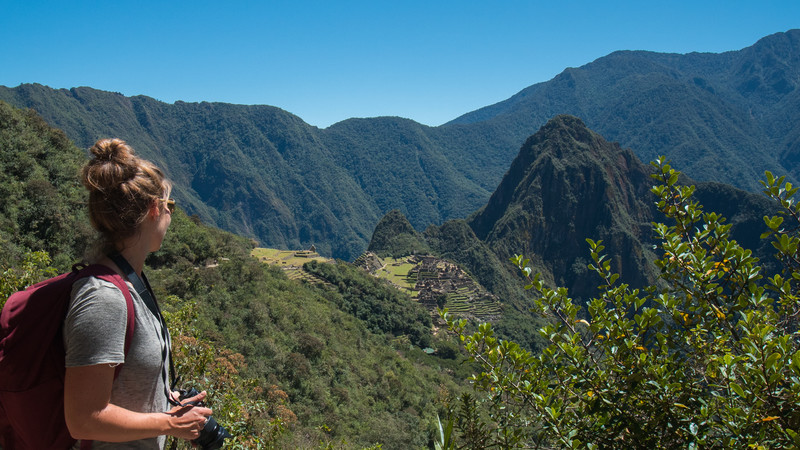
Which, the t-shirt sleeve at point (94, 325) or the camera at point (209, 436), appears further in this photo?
the camera at point (209, 436)

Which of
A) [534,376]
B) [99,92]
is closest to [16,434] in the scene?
[534,376]

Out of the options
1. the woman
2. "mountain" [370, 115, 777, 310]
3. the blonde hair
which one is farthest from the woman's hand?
"mountain" [370, 115, 777, 310]

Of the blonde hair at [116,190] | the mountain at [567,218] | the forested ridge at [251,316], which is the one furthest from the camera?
the mountain at [567,218]

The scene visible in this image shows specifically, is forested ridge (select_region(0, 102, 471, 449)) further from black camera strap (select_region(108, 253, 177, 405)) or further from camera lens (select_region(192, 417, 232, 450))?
black camera strap (select_region(108, 253, 177, 405))

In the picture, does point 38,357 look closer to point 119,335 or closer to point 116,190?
point 119,335

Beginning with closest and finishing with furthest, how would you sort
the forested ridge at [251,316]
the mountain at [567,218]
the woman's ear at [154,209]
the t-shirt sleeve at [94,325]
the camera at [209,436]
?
the t-shirt sleeve at [94,325]
the woman's ear at [154,209]
the camera at [209,436]
the forested ridge at [251,316]
the mountain at [567,218]

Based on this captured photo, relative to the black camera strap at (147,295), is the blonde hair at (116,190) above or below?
above

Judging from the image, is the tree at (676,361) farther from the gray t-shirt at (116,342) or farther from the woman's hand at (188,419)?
the gray t-shirt at (116,342)

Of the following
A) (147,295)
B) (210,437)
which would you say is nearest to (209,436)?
(210,437)

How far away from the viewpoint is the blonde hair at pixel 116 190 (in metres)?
1.48

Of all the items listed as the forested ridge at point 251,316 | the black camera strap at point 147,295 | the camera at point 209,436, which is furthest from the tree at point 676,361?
the forested ridge at point 251,316

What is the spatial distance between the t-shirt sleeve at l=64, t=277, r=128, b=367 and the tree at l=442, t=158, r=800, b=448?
1869mm

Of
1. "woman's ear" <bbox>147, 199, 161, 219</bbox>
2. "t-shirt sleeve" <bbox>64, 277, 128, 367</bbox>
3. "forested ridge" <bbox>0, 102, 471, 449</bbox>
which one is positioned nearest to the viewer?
"t-shirt sleeve" <bbox>64, 277, 128, 367</bbox>

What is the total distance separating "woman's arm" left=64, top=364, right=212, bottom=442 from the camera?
4.34ft
